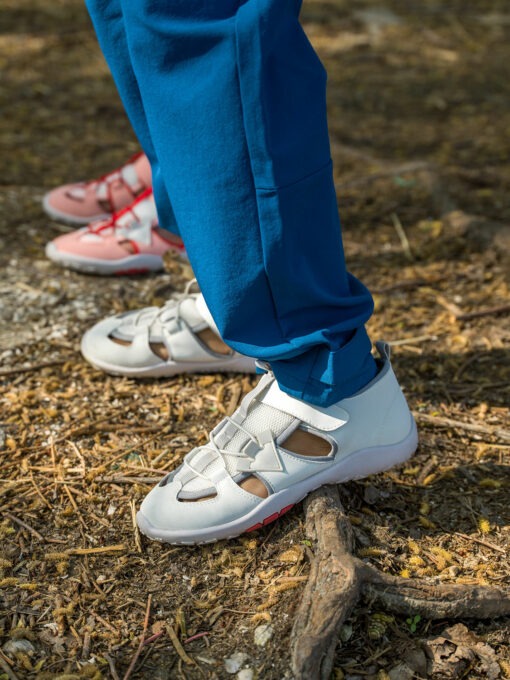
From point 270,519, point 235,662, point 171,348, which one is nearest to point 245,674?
point 235,662

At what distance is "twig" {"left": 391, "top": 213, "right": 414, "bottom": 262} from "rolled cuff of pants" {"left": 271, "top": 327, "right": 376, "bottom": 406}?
1352 mm

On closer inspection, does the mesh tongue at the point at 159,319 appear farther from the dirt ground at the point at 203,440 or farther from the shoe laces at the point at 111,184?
the shoe laces at the point at 111,184

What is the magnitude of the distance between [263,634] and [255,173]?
798 mm

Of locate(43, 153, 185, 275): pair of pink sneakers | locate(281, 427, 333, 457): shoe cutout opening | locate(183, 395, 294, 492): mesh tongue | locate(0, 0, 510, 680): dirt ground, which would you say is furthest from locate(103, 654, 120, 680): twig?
locate(43, 153, 185, 275): pair of pink sneakers

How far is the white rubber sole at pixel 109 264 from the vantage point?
101 inches

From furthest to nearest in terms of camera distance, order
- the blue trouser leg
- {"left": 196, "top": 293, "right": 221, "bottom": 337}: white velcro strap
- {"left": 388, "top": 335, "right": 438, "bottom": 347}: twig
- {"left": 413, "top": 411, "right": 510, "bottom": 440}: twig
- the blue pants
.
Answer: {"left": 388, "top": 335, "right": 438, "bottom": 347}: twig → {"left": 196, "top": 293, "right": 221, "bottom": 337}: white velcro strap → {"left": 413, "top": 411, "right": 510, "bottom": 440}: twig → the blue trouser leg → the blue pants

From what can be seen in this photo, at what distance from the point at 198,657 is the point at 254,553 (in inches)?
9.8

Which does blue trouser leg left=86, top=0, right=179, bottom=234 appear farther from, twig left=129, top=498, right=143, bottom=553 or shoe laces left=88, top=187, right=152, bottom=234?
shoe laces left=88, top=187, right=152, bottom=234

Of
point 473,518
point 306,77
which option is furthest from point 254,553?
point 306,77

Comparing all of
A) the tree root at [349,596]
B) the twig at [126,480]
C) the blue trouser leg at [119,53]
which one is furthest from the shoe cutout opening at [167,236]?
the tree root at [349,596]

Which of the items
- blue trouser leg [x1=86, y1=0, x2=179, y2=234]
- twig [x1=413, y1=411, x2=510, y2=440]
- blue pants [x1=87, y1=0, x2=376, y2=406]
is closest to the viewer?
blue pants [x1=87, y1=0, x2=376, y2=406]

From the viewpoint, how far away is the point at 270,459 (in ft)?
5.15

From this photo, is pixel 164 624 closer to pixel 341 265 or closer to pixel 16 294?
pixel 341 265

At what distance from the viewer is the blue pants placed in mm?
1220
